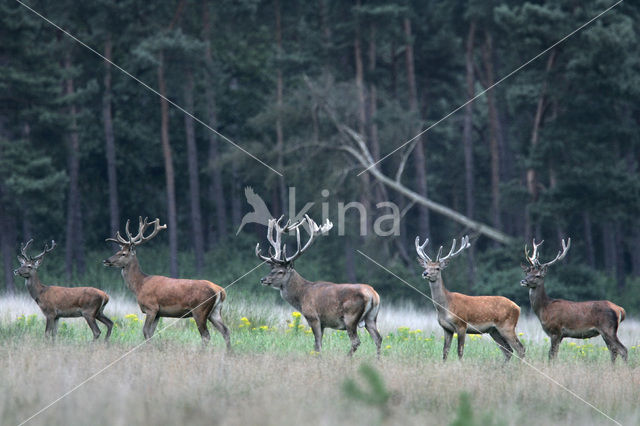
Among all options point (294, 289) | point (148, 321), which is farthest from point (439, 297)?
point (148, 321)

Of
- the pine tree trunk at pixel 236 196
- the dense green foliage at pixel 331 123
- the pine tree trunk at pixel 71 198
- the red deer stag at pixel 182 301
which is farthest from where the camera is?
the pine tree trunk at pixel 236 196

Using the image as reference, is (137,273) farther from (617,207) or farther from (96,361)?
(617,207)

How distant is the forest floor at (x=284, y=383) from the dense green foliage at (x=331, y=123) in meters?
11.3

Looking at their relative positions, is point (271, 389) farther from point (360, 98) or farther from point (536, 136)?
point (360, 98)

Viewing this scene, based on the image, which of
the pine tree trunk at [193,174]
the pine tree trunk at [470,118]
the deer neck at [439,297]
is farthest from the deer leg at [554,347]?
the pine tree trunk at [193,174]

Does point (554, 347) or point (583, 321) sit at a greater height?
point (583, 321)

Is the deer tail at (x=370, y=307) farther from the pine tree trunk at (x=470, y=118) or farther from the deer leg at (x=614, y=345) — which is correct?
the pine tree trunk at (x=470, y=118)

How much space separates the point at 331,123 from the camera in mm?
25391

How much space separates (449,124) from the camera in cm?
3359

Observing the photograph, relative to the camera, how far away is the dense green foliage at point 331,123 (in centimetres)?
2194

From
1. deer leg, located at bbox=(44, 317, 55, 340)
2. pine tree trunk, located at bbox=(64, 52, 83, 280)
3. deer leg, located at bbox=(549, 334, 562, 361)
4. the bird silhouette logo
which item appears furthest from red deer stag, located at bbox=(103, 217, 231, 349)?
the bird silhouette logo

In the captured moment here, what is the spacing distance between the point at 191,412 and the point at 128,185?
1035 inches

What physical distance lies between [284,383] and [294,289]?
354 cm

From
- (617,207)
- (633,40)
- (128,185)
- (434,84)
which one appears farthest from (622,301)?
(128,185)
